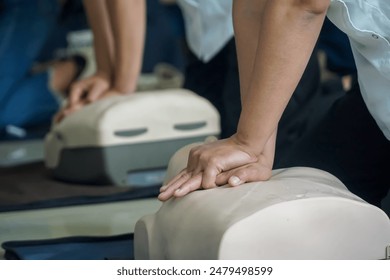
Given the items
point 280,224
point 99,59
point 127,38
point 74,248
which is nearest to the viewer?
point 280,224

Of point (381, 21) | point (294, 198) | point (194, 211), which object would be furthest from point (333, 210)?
point (381, 21)

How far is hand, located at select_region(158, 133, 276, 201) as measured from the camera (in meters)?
1.38

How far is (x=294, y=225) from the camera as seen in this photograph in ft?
4.15

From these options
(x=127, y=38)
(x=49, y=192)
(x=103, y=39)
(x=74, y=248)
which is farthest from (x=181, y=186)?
(x=103, y=39)

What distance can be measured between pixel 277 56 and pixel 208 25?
112 cm

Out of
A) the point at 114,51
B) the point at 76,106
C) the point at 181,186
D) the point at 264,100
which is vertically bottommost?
the point at 76,106

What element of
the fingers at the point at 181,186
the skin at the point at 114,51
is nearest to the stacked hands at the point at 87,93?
the skin at the point at 114,51

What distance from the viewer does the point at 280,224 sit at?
1.26 meters

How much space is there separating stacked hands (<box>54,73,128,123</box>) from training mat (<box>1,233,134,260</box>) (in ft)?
2.21

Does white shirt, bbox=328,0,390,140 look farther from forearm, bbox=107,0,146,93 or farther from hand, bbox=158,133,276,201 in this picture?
forearm, bbox=107,0,146,93

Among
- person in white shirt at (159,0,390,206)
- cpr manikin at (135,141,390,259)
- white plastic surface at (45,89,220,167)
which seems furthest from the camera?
white plastic surface at (45,89,220,167)

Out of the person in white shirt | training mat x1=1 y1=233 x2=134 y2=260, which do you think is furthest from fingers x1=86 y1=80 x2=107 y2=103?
the person in white shirt

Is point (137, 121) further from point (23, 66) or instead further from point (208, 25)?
point (23, 66)

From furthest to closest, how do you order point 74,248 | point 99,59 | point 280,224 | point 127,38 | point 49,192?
point 99,59 → point 127,38 → point 49,192 → point 74,248 → point 280,224
